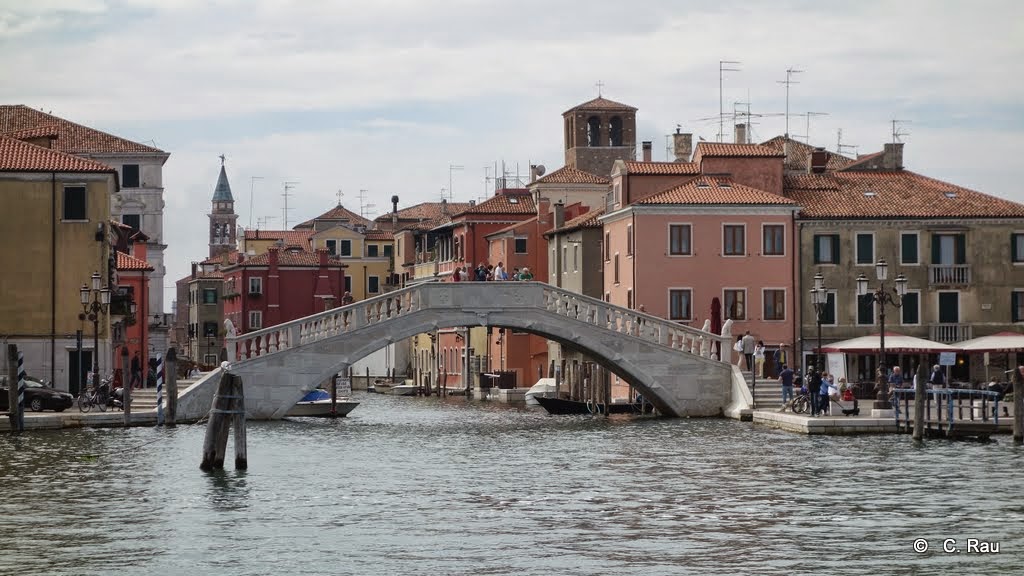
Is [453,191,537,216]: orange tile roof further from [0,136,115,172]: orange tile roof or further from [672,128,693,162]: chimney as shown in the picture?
[0,136,115,172]: orange tile roof

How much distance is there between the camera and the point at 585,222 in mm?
64062

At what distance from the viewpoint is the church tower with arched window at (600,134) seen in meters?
91.6

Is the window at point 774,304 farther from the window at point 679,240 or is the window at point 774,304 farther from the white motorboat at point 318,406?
the white motorboat at point 318,406

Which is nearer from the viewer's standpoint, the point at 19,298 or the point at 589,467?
the point at 589,467

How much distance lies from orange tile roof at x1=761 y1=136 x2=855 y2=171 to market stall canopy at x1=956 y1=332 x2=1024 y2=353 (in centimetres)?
1256

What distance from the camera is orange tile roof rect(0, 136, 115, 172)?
150 ft

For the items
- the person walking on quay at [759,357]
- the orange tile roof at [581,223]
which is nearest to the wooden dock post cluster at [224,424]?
the person walking on quay at [759,357]

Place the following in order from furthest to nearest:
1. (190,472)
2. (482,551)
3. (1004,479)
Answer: (190,472), (1004,479), (482,551)

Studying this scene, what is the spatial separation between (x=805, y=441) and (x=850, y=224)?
1887cm

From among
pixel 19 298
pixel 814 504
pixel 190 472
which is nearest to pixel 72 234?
pixel 19 298

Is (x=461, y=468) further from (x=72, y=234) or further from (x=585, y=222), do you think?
(x=585, y=222)

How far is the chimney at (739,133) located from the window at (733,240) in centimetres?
943

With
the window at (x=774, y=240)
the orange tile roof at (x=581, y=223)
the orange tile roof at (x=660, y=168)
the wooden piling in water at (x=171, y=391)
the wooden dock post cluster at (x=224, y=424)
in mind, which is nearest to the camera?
the wooden dock post cluster at (x=224, y=424)

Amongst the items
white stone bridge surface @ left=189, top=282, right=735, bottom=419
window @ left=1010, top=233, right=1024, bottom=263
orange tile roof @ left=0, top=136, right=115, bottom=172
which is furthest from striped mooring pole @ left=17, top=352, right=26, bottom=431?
window @ left=1010, top=233, right=1024, bottom=263
